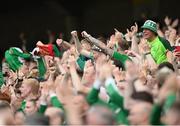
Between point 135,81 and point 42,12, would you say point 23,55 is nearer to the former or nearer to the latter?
point 135,81

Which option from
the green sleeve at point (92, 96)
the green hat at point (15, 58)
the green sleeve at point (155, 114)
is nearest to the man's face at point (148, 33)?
the green hat at point (15, 58)

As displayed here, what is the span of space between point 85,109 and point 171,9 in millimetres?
13588

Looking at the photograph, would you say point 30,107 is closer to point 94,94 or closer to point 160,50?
point 94,94

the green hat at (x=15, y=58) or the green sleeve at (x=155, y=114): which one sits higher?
the green hat at (x=15, y=58)

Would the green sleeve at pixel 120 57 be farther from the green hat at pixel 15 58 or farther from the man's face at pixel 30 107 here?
the green hat at pixel 15 58

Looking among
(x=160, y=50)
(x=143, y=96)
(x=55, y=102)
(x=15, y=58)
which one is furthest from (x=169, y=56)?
(x=15, y=58)

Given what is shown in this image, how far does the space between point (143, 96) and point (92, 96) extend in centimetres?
74

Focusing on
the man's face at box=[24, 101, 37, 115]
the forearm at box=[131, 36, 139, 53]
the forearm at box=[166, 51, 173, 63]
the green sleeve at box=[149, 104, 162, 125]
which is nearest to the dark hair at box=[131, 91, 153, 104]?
the green sleeve at box=[149, 104, 162, 125]

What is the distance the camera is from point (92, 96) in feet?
23.7

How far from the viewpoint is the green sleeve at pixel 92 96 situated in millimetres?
7132

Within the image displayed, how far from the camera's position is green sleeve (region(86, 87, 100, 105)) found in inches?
281

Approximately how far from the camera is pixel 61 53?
11.7m

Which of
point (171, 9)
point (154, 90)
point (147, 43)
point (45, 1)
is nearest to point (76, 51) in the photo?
point (147, 43)

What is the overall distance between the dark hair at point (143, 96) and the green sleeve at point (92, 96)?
535 millimetres
